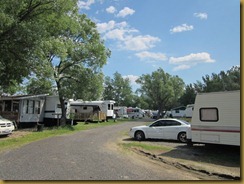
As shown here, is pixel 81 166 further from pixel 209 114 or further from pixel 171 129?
pixel 171 129

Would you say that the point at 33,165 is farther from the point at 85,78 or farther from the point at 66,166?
the point at 85,78

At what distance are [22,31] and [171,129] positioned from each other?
10.3 m

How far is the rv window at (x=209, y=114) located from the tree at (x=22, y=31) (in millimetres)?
10042

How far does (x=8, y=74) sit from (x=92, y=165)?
13.3 metres

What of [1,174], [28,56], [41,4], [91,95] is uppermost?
[41,4]

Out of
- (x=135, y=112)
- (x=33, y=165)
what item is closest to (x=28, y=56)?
(x=33, y=165)

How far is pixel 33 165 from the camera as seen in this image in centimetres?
939

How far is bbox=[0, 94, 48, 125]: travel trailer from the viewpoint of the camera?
88.3 feet

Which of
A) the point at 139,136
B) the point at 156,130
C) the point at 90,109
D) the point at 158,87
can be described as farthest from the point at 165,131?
the point at 158,87

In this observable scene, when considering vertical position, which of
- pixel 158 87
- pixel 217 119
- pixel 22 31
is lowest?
pixel 217 119

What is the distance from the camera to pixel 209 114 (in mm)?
12305

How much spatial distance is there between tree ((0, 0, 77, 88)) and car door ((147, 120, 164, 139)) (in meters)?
8.40

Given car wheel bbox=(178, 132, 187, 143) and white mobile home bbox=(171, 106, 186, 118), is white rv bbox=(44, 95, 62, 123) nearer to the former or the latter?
car wheel bbox=(178, 132, 187, 143)

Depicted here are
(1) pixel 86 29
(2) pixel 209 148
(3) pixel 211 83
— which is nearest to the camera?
(2) pixel 209 148
